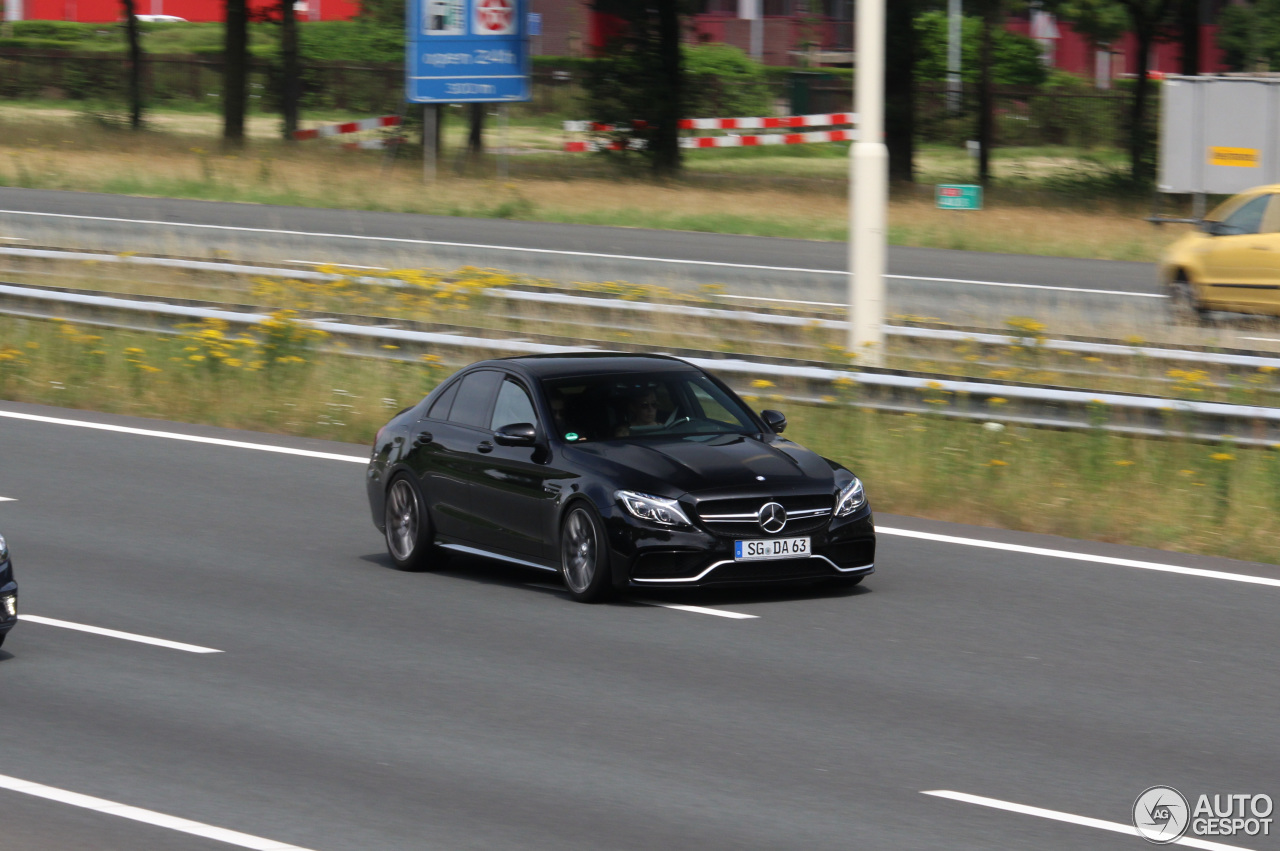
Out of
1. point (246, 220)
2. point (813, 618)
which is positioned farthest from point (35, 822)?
point (246, 220)

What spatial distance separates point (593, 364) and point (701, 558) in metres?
1.74

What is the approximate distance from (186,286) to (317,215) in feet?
41.9

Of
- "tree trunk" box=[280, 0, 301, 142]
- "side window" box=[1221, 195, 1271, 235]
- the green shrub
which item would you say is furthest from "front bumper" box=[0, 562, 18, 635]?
the green shrub

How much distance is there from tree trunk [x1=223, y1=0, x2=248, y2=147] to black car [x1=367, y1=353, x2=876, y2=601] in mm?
41229

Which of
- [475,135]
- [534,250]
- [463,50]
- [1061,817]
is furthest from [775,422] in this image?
[475,135]

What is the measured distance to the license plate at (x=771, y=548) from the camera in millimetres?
10469

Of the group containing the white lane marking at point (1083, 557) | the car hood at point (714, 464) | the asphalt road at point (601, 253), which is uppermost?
the asphalt road at point (601, 253)

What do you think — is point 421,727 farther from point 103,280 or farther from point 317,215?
point 317,215

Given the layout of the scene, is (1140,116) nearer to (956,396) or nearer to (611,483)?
(956,396)

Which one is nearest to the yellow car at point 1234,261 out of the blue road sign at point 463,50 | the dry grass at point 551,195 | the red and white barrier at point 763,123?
the dry grass at point 551,195

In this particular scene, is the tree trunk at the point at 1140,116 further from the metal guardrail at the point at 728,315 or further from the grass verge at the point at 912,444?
the grass verge at the point at 912,444

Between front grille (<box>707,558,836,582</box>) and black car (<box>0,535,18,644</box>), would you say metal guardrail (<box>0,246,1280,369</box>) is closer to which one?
front grille (<box>707,558,836,582</box>)

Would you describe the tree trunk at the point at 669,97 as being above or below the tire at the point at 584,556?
above

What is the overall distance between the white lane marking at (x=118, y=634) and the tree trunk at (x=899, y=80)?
35.9m
